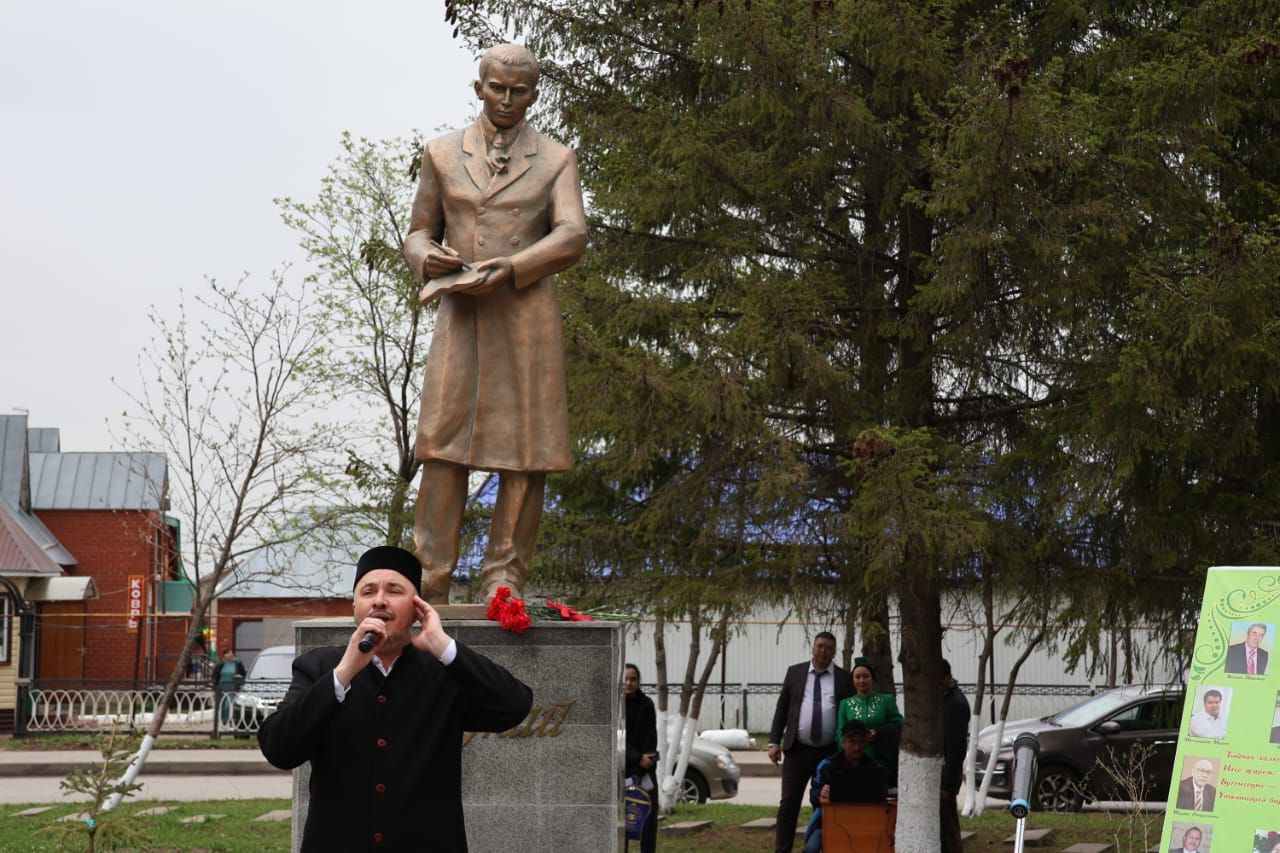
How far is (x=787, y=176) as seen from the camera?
12602 mm

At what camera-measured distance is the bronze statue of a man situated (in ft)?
25.4

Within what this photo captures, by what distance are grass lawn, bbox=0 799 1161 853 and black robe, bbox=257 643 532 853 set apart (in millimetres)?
7292

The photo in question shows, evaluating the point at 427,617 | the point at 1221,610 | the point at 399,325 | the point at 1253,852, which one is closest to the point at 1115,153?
the point at 1221,610

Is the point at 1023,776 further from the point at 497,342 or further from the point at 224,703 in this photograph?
the point at 224,703

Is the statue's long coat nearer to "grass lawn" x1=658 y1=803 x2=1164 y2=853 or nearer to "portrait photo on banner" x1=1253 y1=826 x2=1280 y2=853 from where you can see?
"portrait photo on banner" x1=1253 y1=826 x2=1280 y2=853

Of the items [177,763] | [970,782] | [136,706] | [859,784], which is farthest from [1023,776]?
[136,706]

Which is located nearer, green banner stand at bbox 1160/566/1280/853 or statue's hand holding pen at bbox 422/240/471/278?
green banner stand at bbox 1160/566/1280/853

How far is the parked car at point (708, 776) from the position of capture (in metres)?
18.0

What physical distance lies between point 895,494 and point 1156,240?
2750 mm

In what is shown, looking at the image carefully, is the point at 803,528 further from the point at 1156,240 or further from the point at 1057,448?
the point at 1156,240

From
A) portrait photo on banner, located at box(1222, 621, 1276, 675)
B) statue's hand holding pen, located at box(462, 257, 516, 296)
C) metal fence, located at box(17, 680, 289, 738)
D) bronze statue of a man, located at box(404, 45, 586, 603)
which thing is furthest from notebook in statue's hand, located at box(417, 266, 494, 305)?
metal fence, located at box(17, 680, 289, 738)

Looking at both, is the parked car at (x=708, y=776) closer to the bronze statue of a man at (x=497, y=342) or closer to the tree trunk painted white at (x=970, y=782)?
the tree trunk painted white at (x=970, y=782)


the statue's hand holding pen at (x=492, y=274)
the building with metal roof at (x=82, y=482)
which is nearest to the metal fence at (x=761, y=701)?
the building with metal roof at (x=82, y=482)

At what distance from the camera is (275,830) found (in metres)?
13.8
